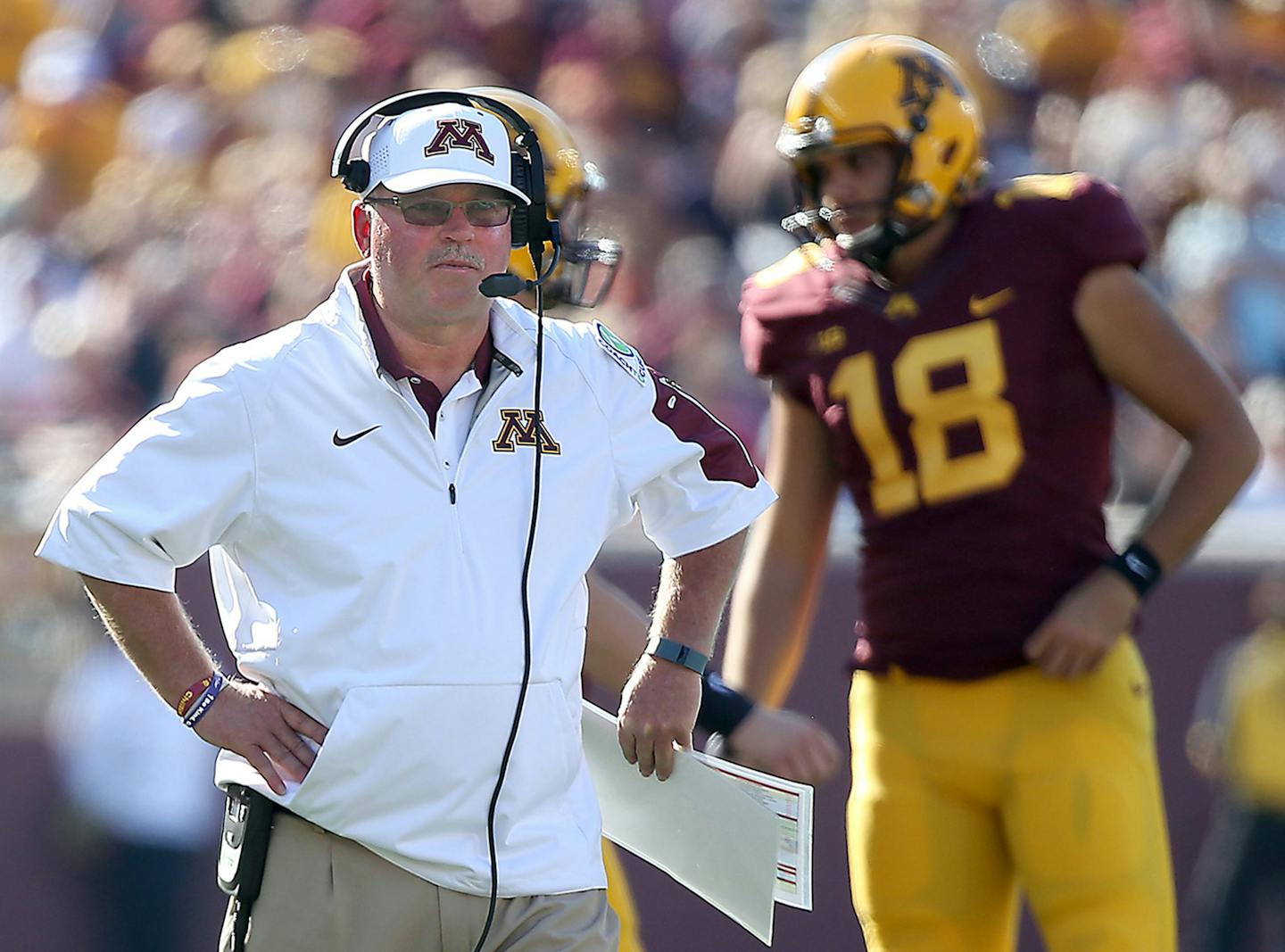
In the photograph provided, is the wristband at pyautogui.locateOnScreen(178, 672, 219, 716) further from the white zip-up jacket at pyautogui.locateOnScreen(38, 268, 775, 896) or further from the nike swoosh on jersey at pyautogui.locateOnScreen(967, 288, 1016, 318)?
the nike swoosh on jersey at pyautogui.locateOnScreen(967, 288, 1016, 318)

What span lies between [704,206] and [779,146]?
14.1ft

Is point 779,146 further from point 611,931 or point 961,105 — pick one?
point 611,931

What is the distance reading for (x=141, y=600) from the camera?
9.49 ft

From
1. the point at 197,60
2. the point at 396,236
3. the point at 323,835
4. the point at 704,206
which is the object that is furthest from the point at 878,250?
the point at 197,60

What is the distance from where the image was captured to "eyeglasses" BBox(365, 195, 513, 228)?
9.94ft

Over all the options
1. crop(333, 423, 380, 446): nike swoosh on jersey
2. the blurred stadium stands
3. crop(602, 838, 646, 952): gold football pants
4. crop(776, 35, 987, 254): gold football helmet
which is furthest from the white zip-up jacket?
the blurred stadium stands

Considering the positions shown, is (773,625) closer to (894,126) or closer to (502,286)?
(894,126)

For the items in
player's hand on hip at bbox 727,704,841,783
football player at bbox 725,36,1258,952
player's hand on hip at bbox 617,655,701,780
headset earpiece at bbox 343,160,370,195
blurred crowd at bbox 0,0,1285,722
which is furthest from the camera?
blurred crowd at bbox 0,0,1285,722

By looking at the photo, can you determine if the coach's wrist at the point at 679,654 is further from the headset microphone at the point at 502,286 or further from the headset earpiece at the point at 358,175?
the headset earpiece at the point at 358,175

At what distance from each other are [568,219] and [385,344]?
4.30ft

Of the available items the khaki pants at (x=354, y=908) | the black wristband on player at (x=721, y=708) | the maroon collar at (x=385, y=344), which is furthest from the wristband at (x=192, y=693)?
the black wristband on player at (x=721, y=708)

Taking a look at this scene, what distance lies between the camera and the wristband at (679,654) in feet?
10.6

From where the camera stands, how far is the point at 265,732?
115 inches

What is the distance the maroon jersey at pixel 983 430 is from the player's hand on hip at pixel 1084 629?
86mm
